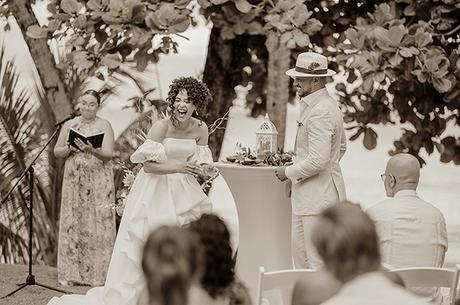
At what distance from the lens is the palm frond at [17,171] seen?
9109 millimetres

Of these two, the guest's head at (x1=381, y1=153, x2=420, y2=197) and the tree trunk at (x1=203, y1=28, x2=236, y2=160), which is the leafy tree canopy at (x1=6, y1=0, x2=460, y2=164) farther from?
the guest's head at (x1=381, y1=153, x2=420, y2=197)

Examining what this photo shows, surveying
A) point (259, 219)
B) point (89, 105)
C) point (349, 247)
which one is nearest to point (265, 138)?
point (259, 219)

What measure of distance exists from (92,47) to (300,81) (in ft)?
7.55

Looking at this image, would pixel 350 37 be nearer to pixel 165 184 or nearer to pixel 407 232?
pixel 165 184

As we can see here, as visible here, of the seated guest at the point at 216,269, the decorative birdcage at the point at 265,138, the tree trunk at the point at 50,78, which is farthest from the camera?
the tree trunk at the point at 50,78

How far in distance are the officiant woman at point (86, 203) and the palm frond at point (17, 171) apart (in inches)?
72.7

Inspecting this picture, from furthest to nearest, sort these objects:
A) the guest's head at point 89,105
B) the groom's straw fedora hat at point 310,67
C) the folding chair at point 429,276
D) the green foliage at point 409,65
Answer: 1. the guest's head at point 89,105
2. the green foliage at point 409,65
3. the groom's straw fedora hat at point 310,67
4. the folding chair at point 429,276

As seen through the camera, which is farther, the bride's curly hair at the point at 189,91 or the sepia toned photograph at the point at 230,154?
the bride's curly hair at the point at 189,91

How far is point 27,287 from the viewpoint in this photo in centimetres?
717

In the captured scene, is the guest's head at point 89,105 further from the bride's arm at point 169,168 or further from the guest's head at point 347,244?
the guest's head at point 347,244

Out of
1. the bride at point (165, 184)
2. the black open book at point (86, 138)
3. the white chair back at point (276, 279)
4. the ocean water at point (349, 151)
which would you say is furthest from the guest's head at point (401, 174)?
the ocean water at point (349, 151)

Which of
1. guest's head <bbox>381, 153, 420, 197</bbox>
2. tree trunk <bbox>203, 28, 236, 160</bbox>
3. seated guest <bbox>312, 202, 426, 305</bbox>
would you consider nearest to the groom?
guest's head <bbox>381, 153, 420, 197</bbox>

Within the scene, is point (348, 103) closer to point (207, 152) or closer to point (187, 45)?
point (207, 152)

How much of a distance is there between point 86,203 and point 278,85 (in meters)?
1.79
